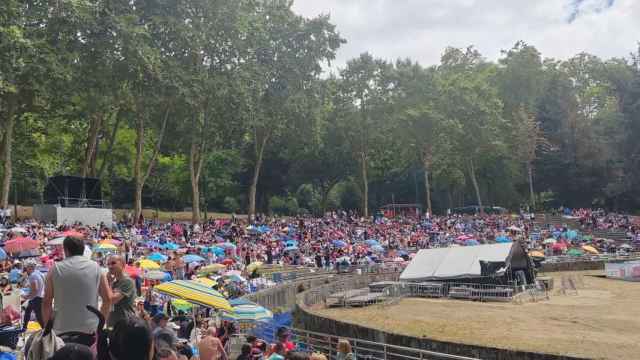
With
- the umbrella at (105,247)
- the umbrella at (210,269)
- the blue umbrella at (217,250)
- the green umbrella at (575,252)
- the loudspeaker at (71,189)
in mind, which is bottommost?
the green umbrella at (575,252)

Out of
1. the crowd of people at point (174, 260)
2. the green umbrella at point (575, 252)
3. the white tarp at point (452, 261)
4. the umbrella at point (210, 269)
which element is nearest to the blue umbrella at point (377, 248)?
the crowd of people at point (174, 260)

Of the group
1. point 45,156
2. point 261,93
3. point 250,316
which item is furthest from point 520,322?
point 45,156

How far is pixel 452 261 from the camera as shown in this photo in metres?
30.5

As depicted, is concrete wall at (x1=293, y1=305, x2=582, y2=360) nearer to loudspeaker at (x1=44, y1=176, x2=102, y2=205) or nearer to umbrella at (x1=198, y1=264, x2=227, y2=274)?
umbrella at (x1=198, y1=264, x2=227, y2=274)

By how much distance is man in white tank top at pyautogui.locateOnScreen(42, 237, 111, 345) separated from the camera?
224 inches

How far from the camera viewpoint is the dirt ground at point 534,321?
16.8m

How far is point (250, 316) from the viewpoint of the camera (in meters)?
14.2

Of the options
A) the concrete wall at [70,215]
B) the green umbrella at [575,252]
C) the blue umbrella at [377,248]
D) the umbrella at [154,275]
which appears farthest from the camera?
the green umbrella at [575,252]

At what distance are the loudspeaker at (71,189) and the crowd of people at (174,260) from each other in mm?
3597

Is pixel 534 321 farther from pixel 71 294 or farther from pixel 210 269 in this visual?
pixel 71 294

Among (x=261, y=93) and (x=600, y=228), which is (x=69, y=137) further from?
(x=600, y=228)

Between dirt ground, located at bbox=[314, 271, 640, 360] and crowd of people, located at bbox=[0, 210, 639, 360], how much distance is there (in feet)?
17.5

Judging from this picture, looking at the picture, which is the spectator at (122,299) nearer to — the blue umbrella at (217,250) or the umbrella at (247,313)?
the umbrella at (247,313)

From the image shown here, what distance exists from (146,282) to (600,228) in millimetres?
46371
